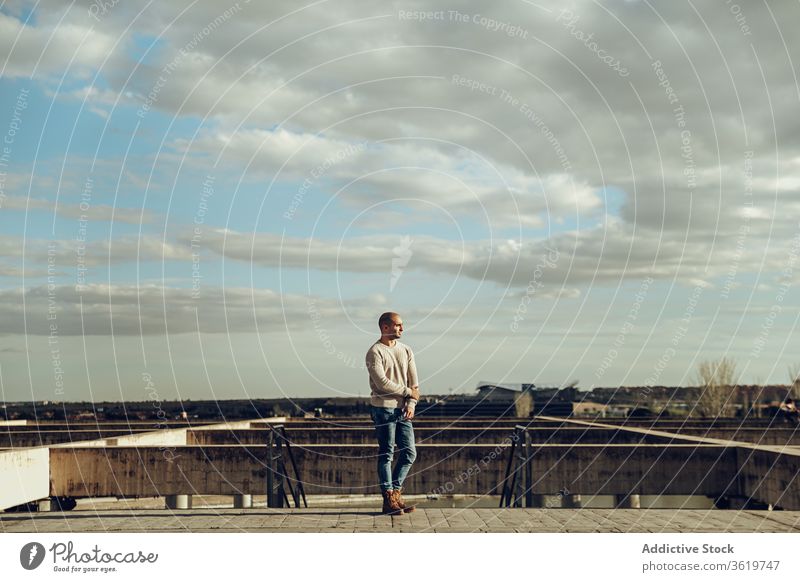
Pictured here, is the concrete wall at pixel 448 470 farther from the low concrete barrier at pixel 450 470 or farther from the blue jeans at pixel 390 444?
the blue jeans at pixel 390 444

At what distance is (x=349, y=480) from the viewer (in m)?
18.7

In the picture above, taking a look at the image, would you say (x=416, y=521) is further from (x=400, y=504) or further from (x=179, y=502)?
(x=179, y=502)

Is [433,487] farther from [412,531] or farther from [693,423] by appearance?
[693,423]

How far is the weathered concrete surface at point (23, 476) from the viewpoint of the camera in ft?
51.4

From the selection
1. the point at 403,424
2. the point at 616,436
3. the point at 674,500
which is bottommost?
the point at 674,500

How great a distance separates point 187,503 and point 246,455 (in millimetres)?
14123

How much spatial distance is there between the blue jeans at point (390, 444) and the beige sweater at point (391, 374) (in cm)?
11

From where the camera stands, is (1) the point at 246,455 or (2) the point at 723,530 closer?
(2) the point at 723,530

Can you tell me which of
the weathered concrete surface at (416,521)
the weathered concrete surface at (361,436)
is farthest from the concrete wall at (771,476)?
the weathered concrete surface at (361,436)

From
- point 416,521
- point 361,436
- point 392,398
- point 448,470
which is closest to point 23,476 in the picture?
point 448,470

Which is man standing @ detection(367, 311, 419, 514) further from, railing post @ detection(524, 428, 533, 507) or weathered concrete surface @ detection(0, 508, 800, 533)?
railing post @ detection(524, 428, 533, 507)

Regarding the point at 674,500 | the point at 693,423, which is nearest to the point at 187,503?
the point at 674,500

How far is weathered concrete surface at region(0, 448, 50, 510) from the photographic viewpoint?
15656mm

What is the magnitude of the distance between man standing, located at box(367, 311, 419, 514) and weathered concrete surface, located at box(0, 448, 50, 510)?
8788 millimetres
